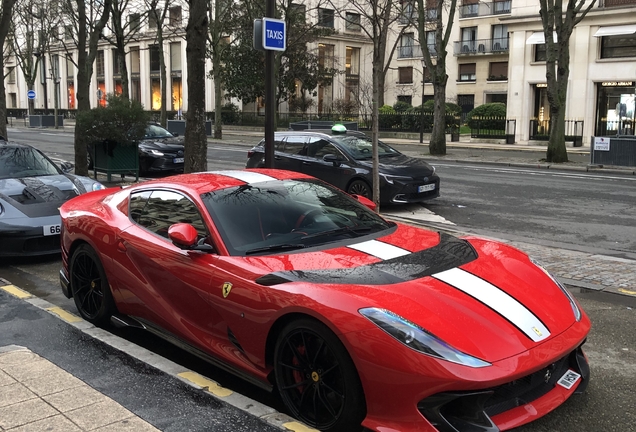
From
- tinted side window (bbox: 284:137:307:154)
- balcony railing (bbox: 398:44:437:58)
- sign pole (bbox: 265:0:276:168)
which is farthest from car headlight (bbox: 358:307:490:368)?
balcony railing (bbox: 398:44:437:58)

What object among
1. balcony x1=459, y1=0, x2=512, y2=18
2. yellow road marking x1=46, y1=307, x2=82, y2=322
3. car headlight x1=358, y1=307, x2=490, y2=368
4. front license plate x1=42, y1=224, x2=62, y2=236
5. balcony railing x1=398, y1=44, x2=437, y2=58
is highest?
balcony x1=459, y1=0, x2=512, y2=18

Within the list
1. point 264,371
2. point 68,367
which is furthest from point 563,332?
point 68,367

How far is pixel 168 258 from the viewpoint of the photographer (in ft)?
15.0

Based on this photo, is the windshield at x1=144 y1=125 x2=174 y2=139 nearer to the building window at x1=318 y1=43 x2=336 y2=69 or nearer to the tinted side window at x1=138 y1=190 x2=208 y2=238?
the tinted side window at x1=138 y1=190 x2=208 y2=238

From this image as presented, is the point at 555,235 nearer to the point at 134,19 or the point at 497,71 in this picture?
the point at 134,19

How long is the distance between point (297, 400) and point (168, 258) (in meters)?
1.49

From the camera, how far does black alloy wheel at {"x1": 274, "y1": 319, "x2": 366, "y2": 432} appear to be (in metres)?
3.35

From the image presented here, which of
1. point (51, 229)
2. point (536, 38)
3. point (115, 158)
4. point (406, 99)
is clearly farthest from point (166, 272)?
point (406, 99)

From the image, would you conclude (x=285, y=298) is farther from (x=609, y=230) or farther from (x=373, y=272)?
(x=609, y=230)

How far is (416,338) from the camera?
10.6ft

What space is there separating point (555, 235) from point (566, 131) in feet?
82.9

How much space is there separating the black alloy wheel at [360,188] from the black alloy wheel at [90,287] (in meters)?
7.31

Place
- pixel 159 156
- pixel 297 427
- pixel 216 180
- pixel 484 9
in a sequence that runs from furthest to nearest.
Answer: pixel 484 9
pixel 159 156
pixel 216 180
pixel 297 427

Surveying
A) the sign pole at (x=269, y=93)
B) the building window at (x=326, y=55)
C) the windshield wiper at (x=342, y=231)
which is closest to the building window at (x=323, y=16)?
the building window at (x=326, y=55)
